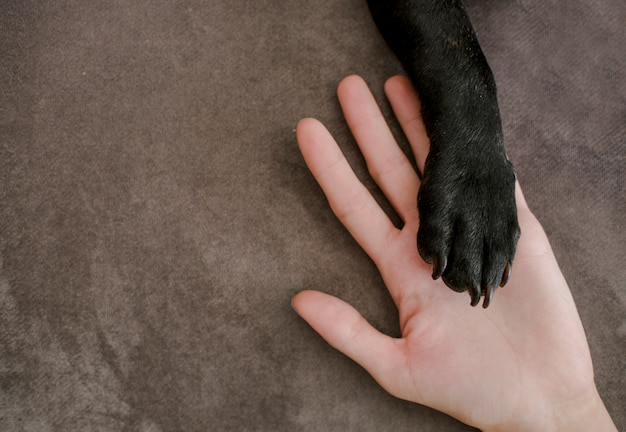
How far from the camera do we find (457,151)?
3.55 ft

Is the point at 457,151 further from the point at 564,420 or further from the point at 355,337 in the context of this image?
the point at 564,420

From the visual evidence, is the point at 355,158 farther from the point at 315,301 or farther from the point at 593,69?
the point at 593,69

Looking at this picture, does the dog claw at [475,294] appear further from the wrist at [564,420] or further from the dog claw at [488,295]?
the wrist at [564,420]

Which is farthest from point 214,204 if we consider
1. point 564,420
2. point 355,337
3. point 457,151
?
point 564,420

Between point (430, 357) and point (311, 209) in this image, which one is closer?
point (430, 357)

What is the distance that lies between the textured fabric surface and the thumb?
0.23 ft

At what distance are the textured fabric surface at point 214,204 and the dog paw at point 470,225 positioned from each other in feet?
0.71

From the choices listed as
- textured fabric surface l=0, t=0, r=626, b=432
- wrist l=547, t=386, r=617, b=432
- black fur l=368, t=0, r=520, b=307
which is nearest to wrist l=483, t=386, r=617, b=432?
wrist l=547, t=386, r=617, b=432

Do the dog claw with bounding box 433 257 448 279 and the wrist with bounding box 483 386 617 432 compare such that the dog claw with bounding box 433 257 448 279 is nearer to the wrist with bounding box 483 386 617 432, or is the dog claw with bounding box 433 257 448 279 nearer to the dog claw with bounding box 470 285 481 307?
the dog claw with bounding box 470 285 481 307

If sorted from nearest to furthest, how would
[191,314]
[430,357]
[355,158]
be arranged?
1. [430,357]
2. [191,314]
3. [355,158]

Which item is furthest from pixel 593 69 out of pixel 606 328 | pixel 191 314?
pixel 191 314

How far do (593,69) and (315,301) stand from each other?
0.95 metres

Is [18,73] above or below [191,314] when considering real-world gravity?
above

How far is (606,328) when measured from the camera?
1215 mm
